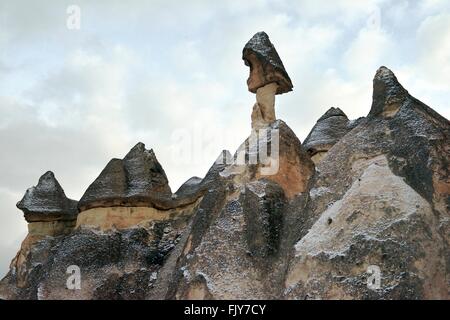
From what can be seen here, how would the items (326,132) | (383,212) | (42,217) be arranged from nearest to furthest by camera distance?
(383,212) < (42,217) < (326,132)

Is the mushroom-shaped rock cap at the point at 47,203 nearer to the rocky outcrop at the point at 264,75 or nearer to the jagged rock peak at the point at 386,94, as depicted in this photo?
the rocky outcrop at the point at 264,75

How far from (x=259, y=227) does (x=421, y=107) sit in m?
2.17

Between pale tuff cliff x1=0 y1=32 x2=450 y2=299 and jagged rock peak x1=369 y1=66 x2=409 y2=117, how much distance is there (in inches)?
0.6

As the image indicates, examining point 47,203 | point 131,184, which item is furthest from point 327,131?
point 47,203

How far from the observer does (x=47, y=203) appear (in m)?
12.1

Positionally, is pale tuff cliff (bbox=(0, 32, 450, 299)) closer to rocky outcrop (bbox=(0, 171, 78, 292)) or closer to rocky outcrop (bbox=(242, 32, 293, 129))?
rocky outcrop (bbox=(242, 32, 293, 129))

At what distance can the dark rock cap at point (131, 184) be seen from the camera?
10.3m

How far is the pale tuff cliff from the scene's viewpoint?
5770mm

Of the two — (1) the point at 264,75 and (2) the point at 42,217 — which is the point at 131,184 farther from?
(1) the point at 264,75

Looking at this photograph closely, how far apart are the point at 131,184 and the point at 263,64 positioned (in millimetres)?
3041

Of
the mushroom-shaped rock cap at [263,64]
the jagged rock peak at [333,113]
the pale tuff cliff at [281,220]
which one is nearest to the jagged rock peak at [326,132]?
the jagged rock peak at [333,113]

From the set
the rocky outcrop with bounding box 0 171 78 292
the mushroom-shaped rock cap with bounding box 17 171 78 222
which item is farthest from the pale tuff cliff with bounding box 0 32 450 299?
the mushroom-shaped rock cap with bounding box 17 171 78 222

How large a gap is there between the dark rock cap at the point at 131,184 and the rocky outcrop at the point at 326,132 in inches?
158
